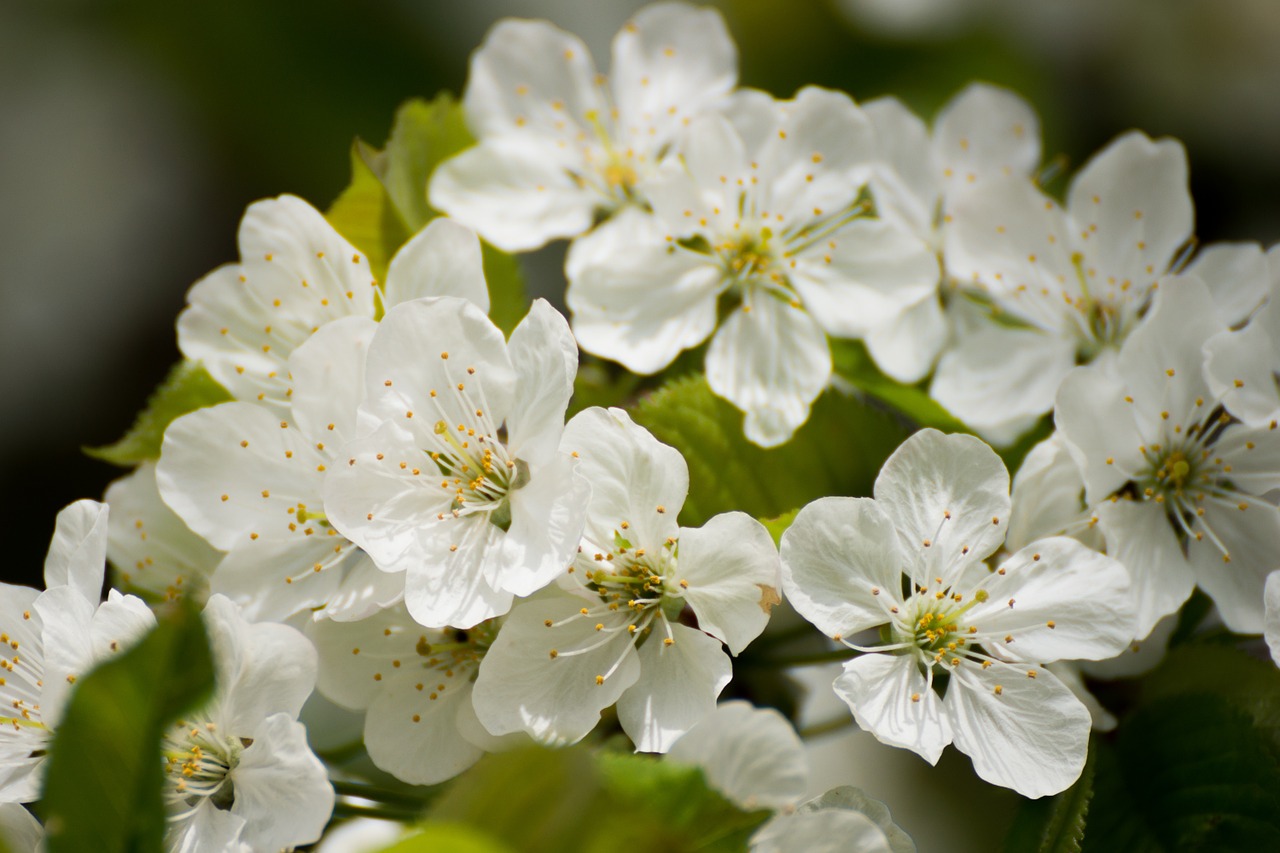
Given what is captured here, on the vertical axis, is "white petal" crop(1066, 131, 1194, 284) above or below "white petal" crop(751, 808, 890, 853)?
above

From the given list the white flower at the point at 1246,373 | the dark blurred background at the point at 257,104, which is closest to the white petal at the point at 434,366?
the white flower at the point at 1246,373

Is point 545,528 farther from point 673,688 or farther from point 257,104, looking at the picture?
point 257,104

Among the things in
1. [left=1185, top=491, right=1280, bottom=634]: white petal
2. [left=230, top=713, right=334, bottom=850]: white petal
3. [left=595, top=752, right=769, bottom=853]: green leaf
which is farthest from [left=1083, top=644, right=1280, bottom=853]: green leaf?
[left=230, top=713, right=334, bottom=850]: white petal

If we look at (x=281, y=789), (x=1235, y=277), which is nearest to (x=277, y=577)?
(x=281, y=789)

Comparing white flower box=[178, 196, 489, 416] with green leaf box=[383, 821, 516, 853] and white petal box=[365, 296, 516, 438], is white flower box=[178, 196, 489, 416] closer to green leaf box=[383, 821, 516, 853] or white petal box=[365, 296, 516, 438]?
white petal box=[365, 296, 516, 438]

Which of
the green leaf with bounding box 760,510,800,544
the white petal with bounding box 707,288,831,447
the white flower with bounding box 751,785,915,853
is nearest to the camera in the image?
the white flower with bounding box 751,785,915,853

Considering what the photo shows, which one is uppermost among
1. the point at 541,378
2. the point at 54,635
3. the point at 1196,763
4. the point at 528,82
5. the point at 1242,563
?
the point at 528,82

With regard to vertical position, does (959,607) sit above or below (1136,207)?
below
